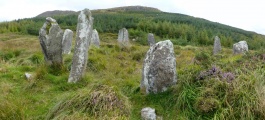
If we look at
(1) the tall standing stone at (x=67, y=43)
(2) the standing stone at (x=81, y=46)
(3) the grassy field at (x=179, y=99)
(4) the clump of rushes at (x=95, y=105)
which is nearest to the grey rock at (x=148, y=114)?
(3) the grassy field at (x=179, y=99)

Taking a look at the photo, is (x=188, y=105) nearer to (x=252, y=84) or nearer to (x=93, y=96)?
(x=252, y=84)

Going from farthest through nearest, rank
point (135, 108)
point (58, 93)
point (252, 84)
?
point (58, 93)
point (135, 108)
point (252, 84)

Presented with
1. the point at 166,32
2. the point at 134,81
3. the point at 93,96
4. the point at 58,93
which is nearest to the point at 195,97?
the point at 93,96

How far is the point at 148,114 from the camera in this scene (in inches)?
314

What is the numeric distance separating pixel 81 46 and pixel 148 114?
422cm

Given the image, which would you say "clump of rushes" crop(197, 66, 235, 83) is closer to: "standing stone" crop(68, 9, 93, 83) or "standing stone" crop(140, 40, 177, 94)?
"standing stone" crop(140, 40, 177, 94)

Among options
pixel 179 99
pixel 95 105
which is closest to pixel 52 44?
pixel 95 105

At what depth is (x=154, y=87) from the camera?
9.16 meters

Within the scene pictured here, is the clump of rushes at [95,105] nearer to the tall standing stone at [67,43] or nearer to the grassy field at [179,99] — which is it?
the grassy field at [179,99]

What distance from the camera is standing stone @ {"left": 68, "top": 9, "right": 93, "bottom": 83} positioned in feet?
36.4

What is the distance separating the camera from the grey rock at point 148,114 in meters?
7.92

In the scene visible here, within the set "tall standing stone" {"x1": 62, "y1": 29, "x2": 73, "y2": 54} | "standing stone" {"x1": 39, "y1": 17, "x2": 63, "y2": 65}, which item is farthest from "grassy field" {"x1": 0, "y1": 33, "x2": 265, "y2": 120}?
"tall standing stone" {"x1": 62, "y1": 29, "x2": 73, "y2": 54}

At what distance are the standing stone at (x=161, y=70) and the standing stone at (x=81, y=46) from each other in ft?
9.31

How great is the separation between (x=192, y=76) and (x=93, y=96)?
2.60 meters
